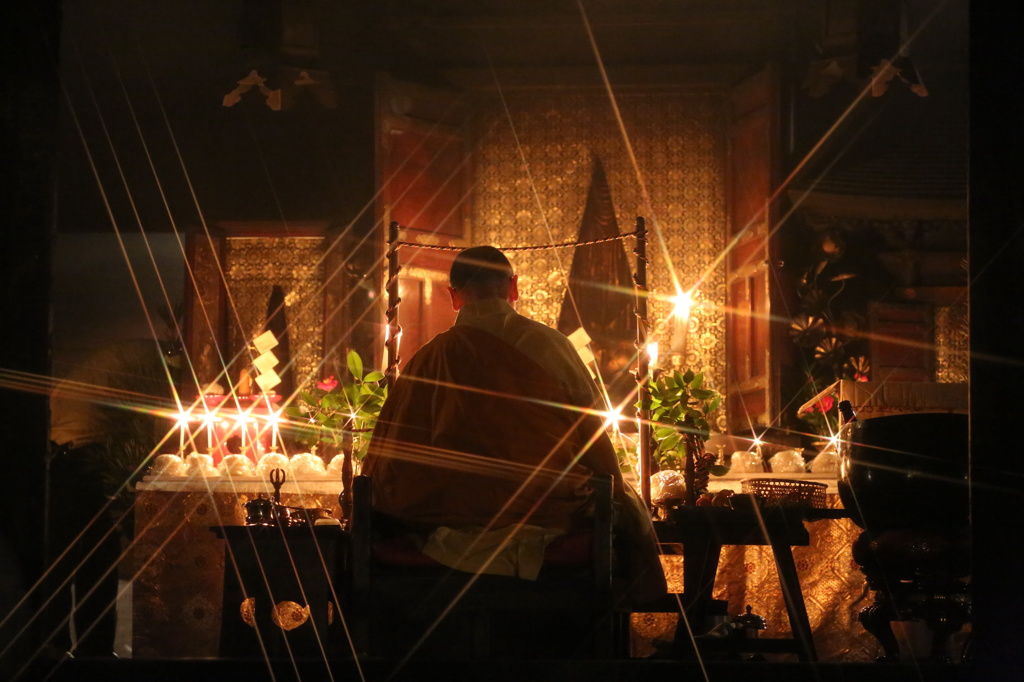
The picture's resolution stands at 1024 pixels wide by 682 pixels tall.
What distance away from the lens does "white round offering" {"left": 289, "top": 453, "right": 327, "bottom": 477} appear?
560 centimetres

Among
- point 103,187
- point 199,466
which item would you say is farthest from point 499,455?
point 103,187

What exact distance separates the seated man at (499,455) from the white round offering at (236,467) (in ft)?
6.03

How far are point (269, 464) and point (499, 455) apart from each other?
2040 millimetres

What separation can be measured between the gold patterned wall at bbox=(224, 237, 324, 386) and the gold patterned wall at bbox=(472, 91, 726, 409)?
Result: 1.25 m

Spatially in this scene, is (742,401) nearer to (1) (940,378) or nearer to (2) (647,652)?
(1) (940,378)

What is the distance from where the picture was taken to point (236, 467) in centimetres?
562

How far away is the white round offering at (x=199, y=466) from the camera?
5480 mm

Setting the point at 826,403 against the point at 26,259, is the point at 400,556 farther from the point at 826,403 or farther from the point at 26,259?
the point at 826,403

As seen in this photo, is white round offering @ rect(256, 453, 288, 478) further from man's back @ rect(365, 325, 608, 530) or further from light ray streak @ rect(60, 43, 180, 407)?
light ray streak @ rect(60, 43, 180, 407)

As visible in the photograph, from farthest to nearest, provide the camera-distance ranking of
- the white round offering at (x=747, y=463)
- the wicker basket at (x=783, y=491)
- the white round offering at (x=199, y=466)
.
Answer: the white round offering at (x=747, y=463)
the white round offering at (x=199, y=466)
the wicker basket at (x=783, y=491)

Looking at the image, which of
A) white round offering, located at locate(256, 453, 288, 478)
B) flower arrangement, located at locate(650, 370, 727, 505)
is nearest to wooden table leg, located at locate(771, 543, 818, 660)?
flower arrangement, located at locate(650, 370, 727, 505)

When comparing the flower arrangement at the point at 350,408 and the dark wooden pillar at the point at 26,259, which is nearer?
the dark wooden pillar at the point at 26,259

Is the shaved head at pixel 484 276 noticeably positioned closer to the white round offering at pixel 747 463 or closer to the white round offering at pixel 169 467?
the white round offering at pixel 169 467

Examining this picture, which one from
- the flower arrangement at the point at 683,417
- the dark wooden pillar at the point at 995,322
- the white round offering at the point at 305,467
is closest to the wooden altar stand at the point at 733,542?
the flower arrangement at the point at 683,417
